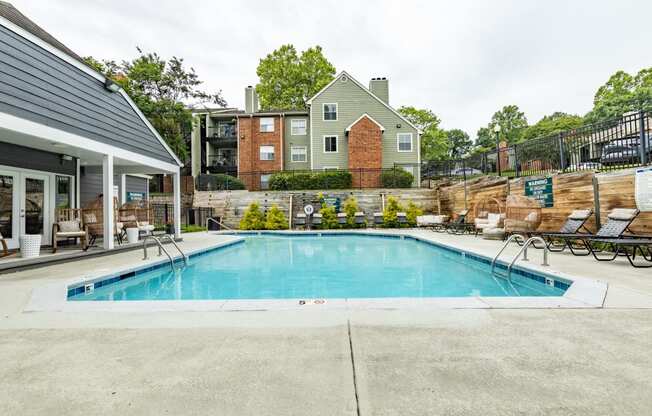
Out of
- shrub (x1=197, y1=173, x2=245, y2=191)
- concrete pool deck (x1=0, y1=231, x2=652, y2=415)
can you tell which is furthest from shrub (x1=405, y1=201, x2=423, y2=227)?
concrete pool deck (x1=0, y1=231, x2=652, y2=415)

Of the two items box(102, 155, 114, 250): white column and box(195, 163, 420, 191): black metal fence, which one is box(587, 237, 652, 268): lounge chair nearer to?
box(102, 155, 114, 250): white column

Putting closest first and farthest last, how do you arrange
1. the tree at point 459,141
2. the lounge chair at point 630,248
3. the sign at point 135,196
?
the lounge chair at point 630,248 < the sign at point 135,196 < the tree at point 459,141

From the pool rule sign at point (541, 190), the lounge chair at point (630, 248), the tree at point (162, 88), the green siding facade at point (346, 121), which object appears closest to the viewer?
the lounge chair at point (630, 248)

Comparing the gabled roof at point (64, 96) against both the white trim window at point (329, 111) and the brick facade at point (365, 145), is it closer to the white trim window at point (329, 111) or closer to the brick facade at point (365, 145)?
the brick facade at point (365, 145)

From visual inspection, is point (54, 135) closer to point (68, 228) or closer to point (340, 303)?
point (68, 228)

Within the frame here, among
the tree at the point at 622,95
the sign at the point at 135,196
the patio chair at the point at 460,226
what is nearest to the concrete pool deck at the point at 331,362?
the patio chair at the point at 460,226

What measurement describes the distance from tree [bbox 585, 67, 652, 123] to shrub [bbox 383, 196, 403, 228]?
31.5m

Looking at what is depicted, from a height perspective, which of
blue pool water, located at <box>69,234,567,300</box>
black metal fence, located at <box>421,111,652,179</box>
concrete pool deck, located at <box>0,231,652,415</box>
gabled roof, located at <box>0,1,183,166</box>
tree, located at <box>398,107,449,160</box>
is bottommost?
blue pool water, located at <box>69,234,567,300</box>

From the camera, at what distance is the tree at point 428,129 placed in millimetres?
38281

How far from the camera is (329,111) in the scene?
23.3 meters

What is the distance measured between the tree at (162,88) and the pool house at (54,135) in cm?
1133

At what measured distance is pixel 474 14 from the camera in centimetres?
1237

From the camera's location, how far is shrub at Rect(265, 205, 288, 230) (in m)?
16.6

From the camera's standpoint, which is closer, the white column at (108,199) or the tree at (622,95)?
the white column at (108,199)
